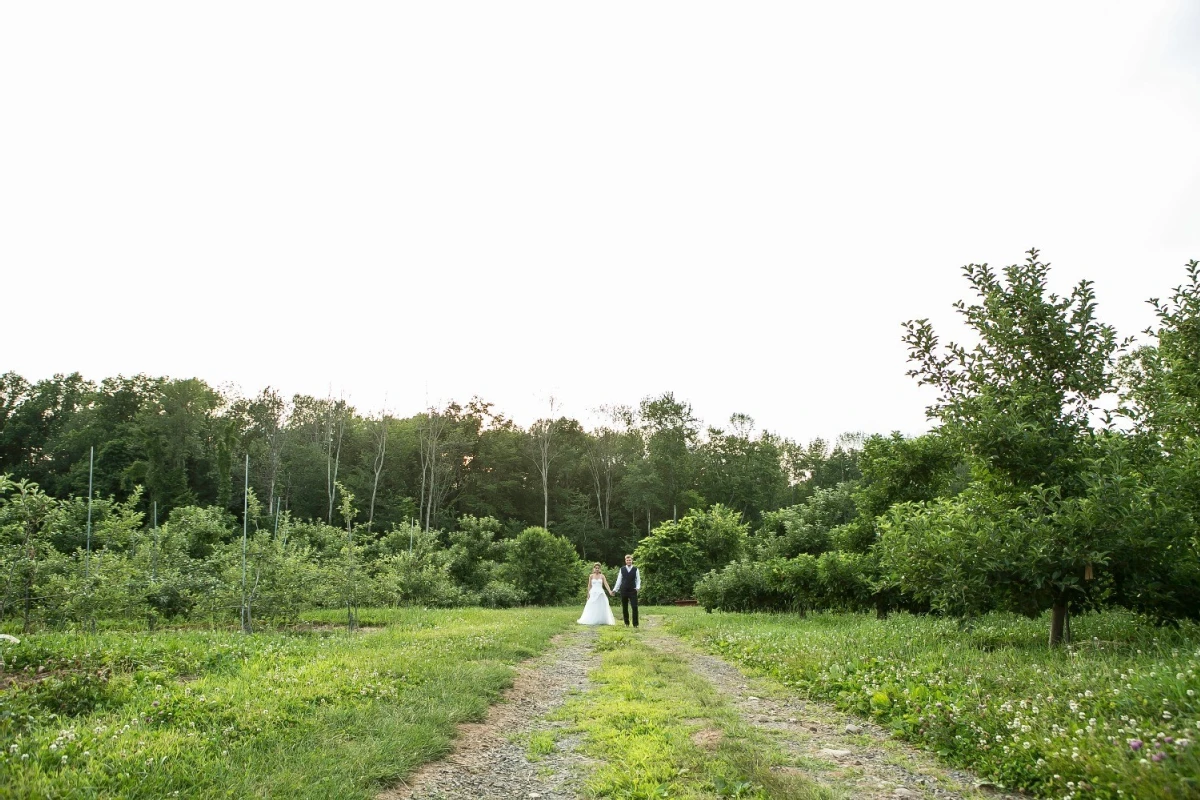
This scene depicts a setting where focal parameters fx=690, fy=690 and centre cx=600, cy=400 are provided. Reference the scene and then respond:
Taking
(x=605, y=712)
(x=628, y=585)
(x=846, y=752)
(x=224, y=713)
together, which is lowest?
(x=628, y=585)

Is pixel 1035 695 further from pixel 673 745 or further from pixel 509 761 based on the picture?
pixel 509 761

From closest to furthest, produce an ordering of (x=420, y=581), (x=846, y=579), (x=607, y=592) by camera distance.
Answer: (x=846, y=579) < (x=607, y=592) < (x=420, y=581)

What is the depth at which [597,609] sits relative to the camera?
796 inches

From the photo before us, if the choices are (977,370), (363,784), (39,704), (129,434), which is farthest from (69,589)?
(129,434)

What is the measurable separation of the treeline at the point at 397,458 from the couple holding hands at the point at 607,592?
34.3 meters

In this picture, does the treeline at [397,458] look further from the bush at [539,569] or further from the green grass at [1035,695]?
the green grass at [1035,695]

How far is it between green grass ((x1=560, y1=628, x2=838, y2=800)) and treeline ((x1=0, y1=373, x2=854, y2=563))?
46687mm

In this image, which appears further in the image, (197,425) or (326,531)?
(197,425)

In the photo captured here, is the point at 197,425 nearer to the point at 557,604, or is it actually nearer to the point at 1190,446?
the point at 557,604

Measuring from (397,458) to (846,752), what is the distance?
198 feet

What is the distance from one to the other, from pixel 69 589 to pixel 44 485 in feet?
186

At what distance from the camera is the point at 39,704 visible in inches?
236

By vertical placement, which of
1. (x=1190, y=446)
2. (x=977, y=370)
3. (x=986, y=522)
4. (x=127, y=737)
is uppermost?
(x=977, y=370)

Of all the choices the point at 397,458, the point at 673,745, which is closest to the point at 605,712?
the point at 673,745
